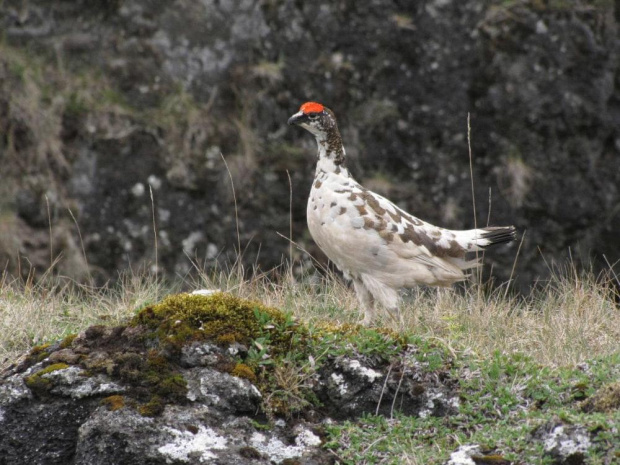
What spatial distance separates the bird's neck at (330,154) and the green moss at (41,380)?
2.33 meters

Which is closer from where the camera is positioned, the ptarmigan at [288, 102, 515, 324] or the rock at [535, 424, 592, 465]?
the rock at [535, 424, 592, 465]

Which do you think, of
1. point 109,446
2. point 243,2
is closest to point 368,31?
point 243,2

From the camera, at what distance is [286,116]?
10.6 m

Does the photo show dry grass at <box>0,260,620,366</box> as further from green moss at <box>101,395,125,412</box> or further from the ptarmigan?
green moss at <box>101,395,125,412</box>

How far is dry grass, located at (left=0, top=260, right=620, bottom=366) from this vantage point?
509cm

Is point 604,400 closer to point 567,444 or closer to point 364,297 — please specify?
point 567,444

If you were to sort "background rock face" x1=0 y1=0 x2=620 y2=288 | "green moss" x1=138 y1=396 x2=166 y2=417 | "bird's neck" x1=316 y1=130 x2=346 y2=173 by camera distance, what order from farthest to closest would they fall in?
"background rock face" x1=0 y1=0 x2=620 y2=288
"bird's neck" x1=316 y1=130 x2=346 y2=173
"green moss" x1=138 y1=396 x2=166 y2=417

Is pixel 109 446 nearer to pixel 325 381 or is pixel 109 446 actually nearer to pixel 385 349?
pixel 325 381

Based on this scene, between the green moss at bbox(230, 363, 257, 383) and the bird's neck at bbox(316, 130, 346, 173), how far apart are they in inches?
77.6

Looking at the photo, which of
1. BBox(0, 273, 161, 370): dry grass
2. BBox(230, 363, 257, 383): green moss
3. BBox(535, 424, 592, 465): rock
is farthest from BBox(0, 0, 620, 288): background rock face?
BBox(535, 424, 592, 465): rock

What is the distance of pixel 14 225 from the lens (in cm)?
992

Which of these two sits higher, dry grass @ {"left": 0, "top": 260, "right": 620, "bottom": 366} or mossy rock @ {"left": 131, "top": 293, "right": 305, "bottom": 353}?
mossy rock @ {"left": 131, "top": 293, "right": 305, "bottom": 353}

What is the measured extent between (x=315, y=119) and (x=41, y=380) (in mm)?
2506

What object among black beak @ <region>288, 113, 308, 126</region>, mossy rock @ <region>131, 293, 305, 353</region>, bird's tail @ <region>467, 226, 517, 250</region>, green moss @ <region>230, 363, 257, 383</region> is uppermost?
black beak @ <region>288, 113, 308, 126</region>
